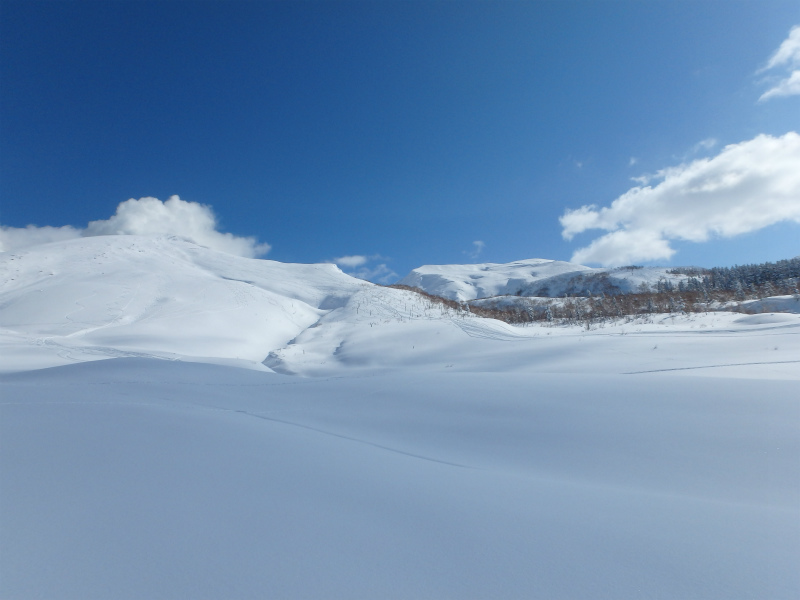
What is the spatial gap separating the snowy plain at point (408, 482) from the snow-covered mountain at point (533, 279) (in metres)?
85.9

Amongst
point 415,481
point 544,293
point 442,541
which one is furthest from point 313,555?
point 544,293

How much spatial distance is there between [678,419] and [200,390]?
6.51 m

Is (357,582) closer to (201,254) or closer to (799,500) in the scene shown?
(799,500)

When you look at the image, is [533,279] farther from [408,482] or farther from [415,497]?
[415,497]

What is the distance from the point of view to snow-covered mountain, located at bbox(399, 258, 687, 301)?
359 feet

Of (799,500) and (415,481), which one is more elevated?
(415,481)

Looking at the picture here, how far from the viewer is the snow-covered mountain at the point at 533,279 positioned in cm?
10944

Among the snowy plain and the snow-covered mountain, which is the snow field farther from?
the snow-covered mountain

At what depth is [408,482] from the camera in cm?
290

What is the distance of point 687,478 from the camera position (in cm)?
303

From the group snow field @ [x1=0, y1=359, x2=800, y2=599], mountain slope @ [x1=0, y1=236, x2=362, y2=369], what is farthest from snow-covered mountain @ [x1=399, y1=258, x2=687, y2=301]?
snow field @ [x1=0, y1=359, x2=800, y2=599]

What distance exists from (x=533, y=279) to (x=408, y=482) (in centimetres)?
→ 16420

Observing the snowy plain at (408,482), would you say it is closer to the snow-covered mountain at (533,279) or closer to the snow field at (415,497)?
the snow field at (415,497)

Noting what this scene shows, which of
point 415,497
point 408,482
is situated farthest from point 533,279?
point 415,497
